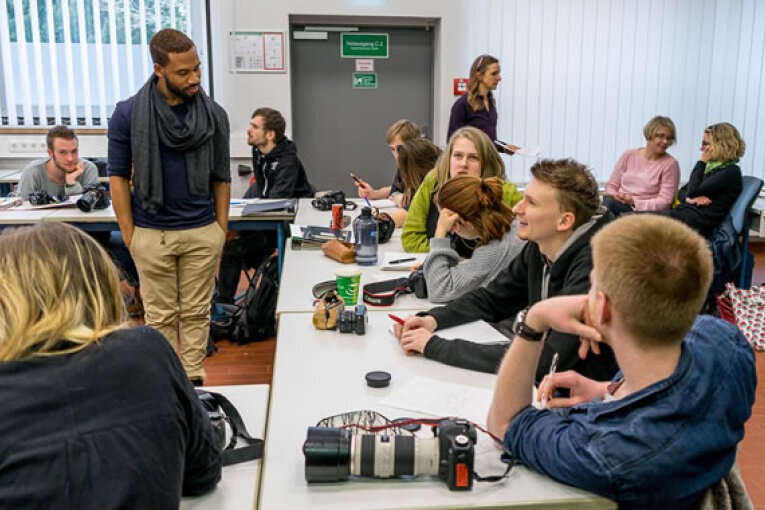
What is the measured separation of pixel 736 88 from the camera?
6.80 m

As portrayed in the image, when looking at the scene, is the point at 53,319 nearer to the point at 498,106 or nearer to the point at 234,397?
the point at 234,397

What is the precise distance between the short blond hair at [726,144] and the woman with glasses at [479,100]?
1.41m

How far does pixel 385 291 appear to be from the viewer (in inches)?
106

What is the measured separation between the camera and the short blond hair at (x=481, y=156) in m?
3.41

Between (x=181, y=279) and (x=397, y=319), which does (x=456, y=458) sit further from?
(x=181, y=279)

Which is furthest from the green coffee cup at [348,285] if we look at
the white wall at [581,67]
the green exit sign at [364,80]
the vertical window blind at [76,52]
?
the vertical window blind at [76,52]

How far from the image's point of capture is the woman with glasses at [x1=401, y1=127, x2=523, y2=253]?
134 inches

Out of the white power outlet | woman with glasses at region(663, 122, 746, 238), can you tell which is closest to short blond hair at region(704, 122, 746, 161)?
woman with glasses at region(663, 122, 746, 238)

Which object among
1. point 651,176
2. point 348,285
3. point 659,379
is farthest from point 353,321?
point 651,176

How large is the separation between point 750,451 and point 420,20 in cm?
477

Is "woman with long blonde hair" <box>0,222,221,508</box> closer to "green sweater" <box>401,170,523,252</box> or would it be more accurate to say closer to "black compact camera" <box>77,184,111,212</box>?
"green sweater" <box>401,170,523,252</box>

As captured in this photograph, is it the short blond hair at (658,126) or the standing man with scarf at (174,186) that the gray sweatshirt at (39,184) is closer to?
the standing man with scarf at (174,186)

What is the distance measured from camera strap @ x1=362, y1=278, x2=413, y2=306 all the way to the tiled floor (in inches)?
48.7

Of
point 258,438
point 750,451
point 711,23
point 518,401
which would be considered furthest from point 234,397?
point 711,23
